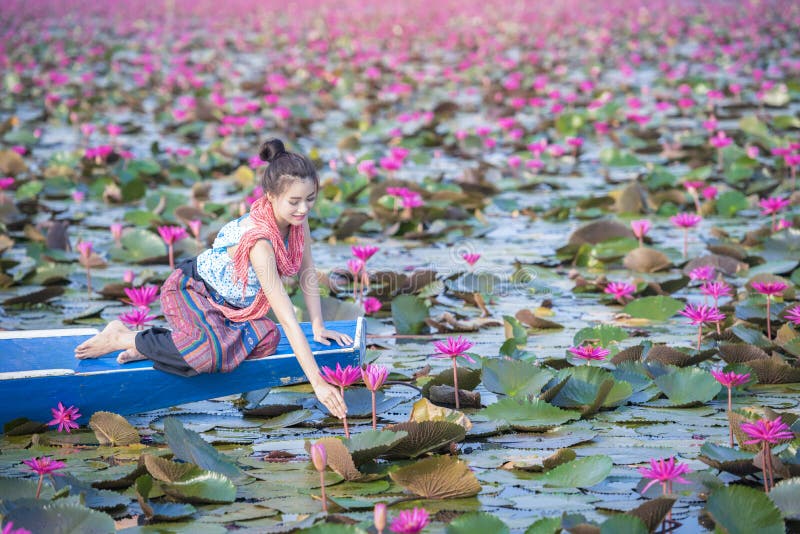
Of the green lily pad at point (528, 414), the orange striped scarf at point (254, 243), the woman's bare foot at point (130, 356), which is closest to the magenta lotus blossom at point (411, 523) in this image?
the green lily pad at point (528, 414)

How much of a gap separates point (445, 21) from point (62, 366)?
16546 mm

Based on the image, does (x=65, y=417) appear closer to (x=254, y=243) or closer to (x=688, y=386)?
(x=254, y=243)

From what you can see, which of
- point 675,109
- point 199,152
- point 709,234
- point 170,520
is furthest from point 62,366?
point 675,109

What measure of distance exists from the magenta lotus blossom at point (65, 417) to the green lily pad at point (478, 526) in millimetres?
1291

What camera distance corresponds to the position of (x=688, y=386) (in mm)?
3133

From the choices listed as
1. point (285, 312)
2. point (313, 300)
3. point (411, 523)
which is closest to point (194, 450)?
point (285, 312)

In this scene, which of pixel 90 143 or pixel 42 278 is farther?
pixel 90 143

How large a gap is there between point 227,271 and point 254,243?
0.17 meters

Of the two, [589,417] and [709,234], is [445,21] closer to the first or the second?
[709,234]

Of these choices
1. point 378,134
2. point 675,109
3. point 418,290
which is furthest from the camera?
point 675,109

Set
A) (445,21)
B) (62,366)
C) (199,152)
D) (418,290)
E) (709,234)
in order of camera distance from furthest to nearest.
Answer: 1. (445,21)
2. (199,152)
3. (709,234)
4. (418,290)
5. (62,366)

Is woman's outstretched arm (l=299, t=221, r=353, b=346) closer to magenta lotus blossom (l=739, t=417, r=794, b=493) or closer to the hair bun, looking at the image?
the hair bun

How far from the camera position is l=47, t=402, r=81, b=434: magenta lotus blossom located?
2977 mm

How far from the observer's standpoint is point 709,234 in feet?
17.8
